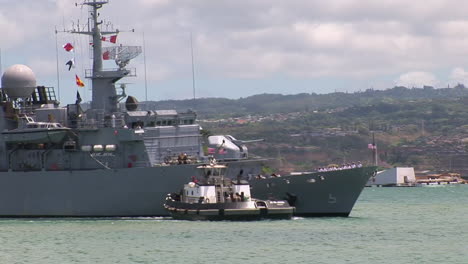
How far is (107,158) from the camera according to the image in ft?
194

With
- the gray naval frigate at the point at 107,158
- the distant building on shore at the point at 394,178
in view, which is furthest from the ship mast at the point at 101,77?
the distant building on shore at the point at 394,178

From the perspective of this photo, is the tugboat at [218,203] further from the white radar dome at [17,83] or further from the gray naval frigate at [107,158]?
the white radar dome at [17,83]

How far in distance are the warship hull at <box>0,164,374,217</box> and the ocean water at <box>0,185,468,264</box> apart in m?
1.02

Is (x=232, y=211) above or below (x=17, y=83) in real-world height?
below

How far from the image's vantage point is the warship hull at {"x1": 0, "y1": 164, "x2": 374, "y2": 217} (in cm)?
5734

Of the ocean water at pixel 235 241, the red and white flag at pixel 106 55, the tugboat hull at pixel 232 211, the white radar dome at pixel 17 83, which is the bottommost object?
the ocean water at pixel 235 241

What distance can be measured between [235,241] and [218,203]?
760cm

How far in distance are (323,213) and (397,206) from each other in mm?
20656

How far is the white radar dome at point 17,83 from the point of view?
62281mm

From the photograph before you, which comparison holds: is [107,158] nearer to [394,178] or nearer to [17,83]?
[17,83]

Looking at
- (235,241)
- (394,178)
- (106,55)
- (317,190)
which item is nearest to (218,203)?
(317,190)

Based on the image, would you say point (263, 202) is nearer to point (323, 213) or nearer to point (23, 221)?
point (323, 213)

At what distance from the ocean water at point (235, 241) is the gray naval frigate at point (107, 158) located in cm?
126

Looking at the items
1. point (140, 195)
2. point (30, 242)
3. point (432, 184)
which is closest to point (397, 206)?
point (140, 195)
